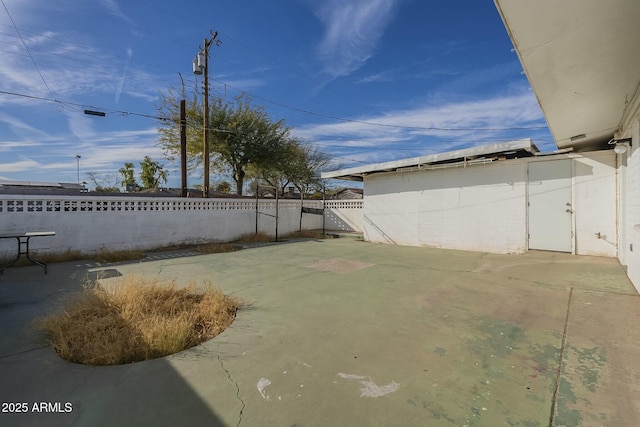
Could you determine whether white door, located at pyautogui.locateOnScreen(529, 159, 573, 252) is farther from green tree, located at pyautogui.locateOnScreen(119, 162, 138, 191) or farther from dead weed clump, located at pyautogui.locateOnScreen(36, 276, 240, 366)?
green tree, located at pyautogui.locateOnScreen(119, 162, 138, 191)

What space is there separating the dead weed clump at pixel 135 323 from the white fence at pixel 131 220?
17.4ft

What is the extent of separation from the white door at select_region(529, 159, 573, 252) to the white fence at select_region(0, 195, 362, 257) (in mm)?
6865

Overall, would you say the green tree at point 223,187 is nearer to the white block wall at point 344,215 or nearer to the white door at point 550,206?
the white block wall at point 344,215

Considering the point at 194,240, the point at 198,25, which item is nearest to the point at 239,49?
the point at 198,25

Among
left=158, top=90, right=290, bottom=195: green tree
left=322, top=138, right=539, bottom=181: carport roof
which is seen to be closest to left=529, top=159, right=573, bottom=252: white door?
left=322, top=138, right=539, bottom=181: carport roof

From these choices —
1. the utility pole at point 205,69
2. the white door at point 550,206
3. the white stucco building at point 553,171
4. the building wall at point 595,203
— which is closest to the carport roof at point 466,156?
the white stucco building at point 553,171

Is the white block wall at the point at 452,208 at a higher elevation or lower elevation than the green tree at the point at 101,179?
lower

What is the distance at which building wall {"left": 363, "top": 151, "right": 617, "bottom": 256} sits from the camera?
6238 millimetres

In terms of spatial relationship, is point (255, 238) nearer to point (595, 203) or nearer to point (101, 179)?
point (595, 203)

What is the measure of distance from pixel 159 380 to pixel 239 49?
43.6 feet

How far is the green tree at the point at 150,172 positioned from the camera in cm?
3141

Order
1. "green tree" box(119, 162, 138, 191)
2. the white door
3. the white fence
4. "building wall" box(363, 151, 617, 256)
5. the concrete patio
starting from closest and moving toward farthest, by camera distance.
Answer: the concrete patio
"building wall" box(363, 151, 617, 256)
the white door
the white fence
"green tree" box(119, 162, 138, 191)

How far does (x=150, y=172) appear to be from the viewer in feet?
104

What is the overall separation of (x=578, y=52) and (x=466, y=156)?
16.5ft
